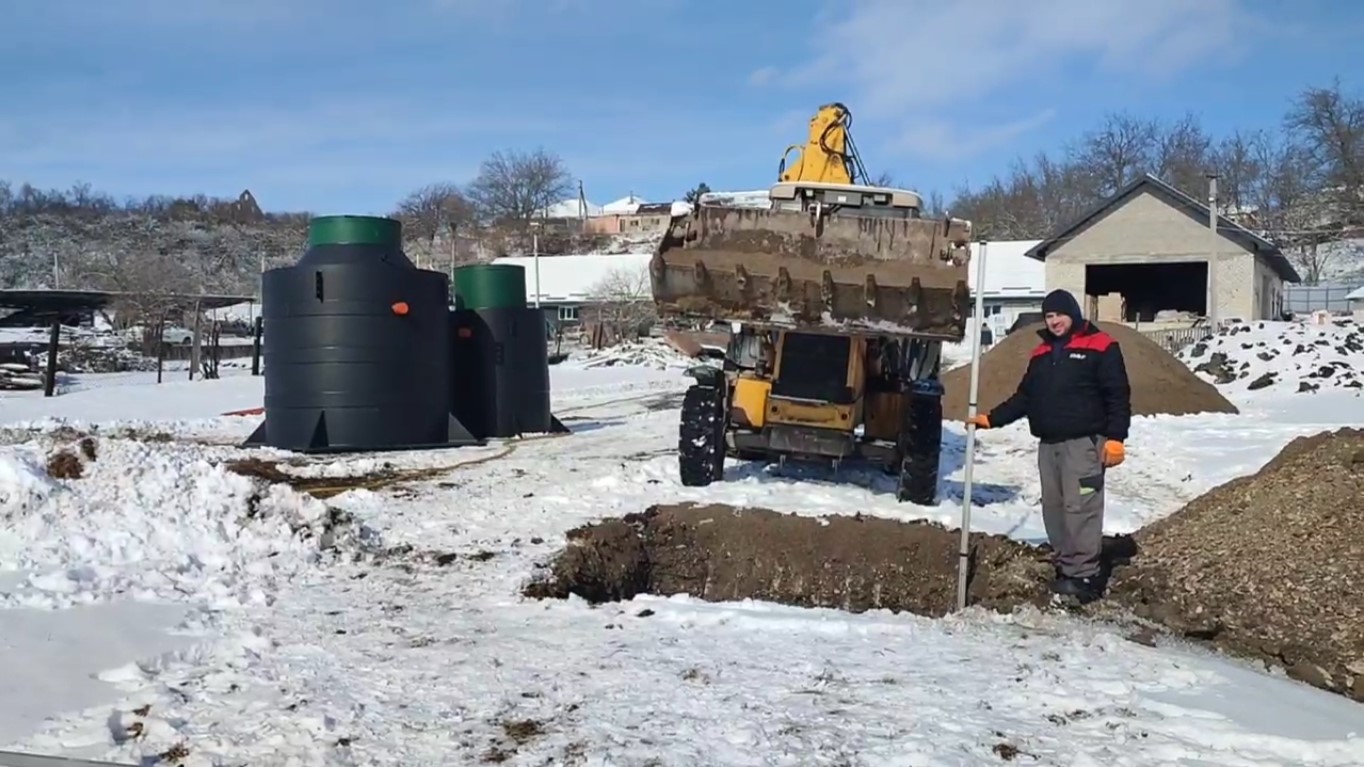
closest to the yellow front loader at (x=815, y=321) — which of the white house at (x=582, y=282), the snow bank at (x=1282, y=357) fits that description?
the snow bank at (x=1282, y=357)

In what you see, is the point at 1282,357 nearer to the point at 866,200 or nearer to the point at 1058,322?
the point at 866,200

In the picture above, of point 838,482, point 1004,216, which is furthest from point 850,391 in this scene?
point 1004,216

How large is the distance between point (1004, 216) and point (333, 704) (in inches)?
3202

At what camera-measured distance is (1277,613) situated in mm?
6551

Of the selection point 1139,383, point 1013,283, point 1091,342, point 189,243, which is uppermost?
point 189,243

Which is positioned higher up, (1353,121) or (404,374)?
(1353,121)

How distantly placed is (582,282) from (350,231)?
54477 mm

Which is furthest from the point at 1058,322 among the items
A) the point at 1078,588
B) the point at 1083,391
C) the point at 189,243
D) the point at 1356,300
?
the point at 189,243

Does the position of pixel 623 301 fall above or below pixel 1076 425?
above

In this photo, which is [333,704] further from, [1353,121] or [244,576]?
[1353,121]

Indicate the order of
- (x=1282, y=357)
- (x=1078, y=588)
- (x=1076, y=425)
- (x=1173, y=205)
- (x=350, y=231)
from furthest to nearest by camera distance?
(x=1173, y=205) < (x=1282, y=357) < (x=350, y=231) < (x=1078, y=588) < (x=1076, y=425)

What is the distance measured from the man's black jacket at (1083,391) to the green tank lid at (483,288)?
991cm

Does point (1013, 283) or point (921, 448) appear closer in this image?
point (921, 448)

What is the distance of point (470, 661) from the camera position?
5270mm
